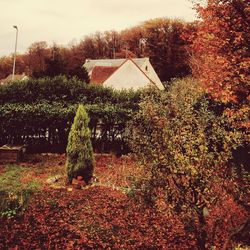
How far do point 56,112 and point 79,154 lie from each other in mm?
7719

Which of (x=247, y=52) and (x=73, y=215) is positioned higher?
(x=247, y=52)

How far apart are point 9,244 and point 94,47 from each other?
98.1m

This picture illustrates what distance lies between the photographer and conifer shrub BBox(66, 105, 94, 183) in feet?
40.9

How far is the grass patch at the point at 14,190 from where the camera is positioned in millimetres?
9331

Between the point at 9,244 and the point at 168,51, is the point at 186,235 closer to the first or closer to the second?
the point at 9,244

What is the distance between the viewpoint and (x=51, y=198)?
1088cm

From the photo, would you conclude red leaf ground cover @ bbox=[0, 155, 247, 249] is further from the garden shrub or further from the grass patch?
the garden shrub

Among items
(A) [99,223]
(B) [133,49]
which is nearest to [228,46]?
(A) [99,223]

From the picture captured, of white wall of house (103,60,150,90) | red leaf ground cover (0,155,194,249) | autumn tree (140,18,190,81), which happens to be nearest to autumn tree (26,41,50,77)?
autumn tree (140,18,190,81)

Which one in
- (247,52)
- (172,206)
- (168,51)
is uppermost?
(168,51)

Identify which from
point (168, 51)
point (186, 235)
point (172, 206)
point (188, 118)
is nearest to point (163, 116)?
point (188, 118)

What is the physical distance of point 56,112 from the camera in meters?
19.6

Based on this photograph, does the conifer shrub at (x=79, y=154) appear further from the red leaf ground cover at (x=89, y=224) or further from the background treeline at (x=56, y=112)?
the background treeline at (x=56, y=112)

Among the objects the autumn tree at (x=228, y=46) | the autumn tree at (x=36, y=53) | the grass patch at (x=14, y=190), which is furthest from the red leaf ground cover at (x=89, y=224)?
the autumn tree at (x=36, y=53)
